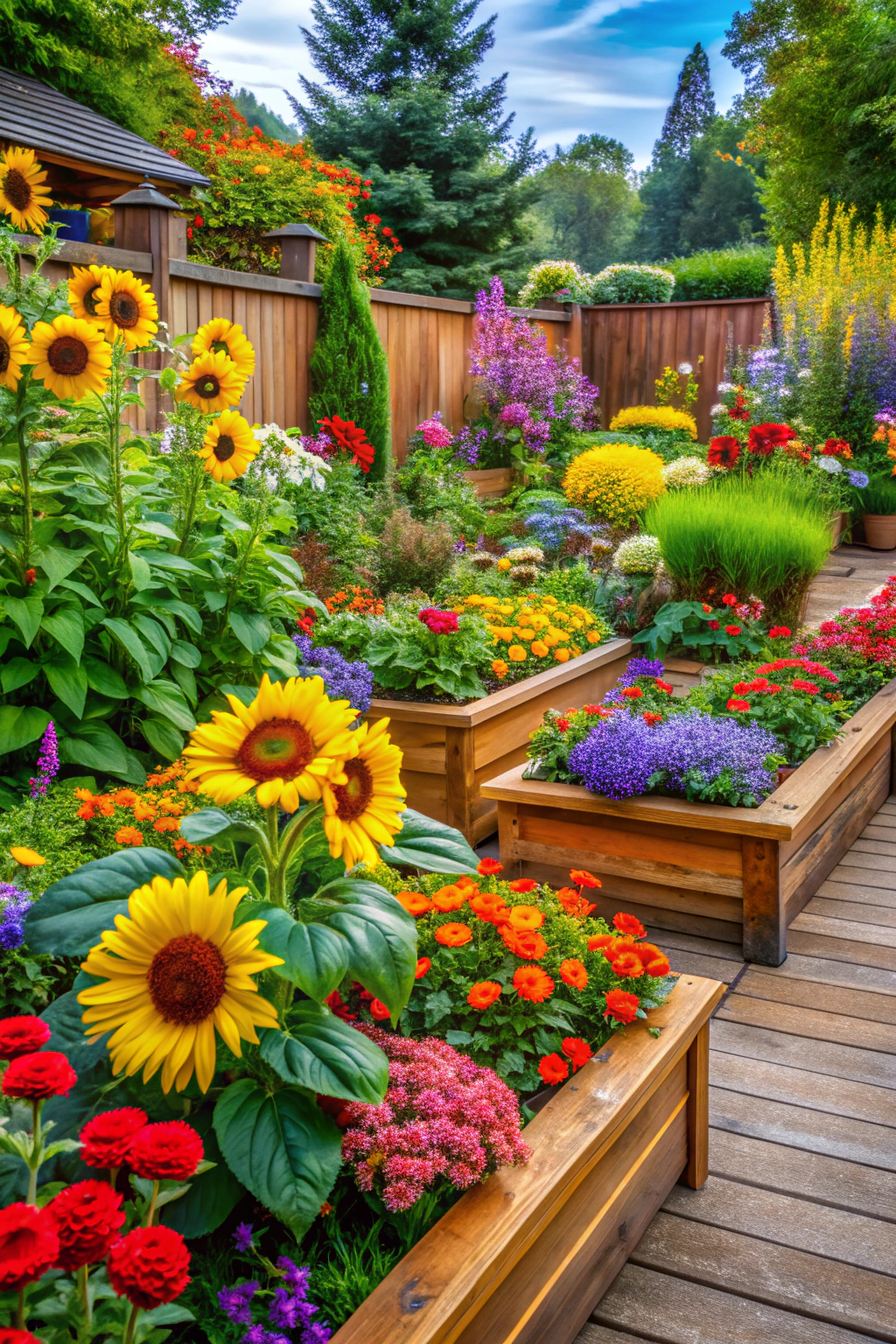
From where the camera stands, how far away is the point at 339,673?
3420 mm

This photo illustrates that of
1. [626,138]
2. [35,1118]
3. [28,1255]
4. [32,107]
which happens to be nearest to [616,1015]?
[35,1118]

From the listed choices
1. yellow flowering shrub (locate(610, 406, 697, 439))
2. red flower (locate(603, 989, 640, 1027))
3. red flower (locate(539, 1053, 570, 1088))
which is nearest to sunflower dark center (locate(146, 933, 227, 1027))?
red flower (locate(539, 1053, 570, 1088))

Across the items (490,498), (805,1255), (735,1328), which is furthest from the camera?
(490,498)

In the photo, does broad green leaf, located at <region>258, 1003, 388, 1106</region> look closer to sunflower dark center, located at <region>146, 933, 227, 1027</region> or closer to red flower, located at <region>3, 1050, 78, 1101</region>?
sunflower dark center, located at <region>146, 933, 227, 1027</region>

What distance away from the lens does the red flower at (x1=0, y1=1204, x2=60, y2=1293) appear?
65 cm

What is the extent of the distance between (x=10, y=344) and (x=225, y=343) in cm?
62

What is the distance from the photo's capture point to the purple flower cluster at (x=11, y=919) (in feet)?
4.65

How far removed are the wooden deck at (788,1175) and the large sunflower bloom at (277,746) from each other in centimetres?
100

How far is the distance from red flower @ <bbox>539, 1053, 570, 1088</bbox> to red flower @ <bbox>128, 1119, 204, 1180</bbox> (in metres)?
0.80

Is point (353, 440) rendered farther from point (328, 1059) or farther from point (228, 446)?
point (328, 1059)

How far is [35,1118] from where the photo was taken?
85cm

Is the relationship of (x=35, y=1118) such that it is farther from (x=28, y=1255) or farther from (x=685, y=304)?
(x=685, y=304)

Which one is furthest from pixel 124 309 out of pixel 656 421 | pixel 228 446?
pixel 656 421

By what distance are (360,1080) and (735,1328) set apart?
83 centimetres
